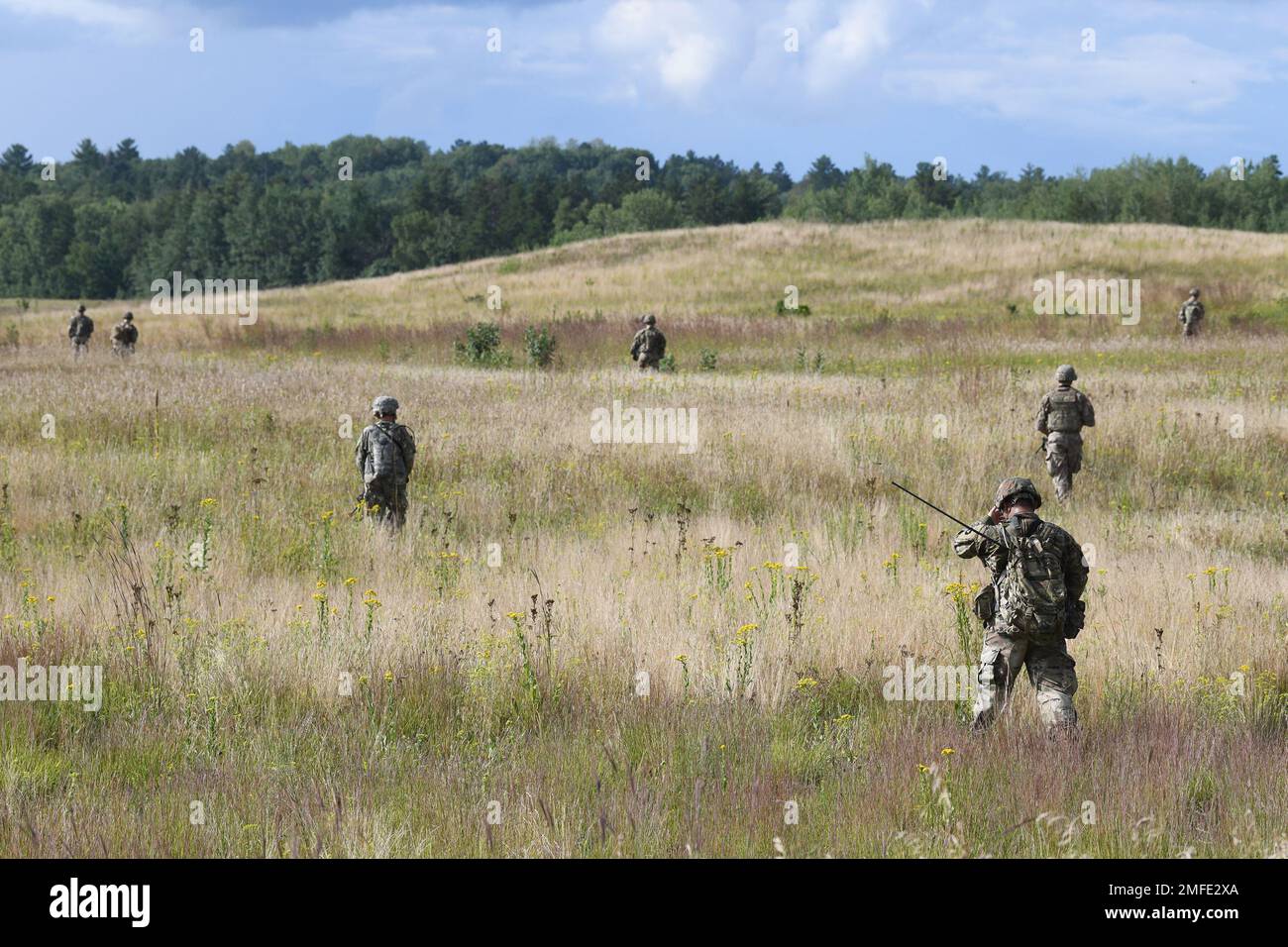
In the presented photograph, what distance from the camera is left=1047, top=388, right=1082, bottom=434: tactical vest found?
1291 cm

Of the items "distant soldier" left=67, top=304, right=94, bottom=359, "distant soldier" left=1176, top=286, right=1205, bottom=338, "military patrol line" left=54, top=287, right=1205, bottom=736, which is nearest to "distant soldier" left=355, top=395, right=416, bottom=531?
"military patrol line" left=54, top=287, right=1205, bottom=736

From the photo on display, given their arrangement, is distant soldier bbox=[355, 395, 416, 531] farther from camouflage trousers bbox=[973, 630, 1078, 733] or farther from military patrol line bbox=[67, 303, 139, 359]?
military patrol line bbox=[67, 303, 139, 359]

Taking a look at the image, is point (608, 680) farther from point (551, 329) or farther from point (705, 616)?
point (551, 329)

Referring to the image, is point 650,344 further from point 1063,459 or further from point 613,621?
point 613,621

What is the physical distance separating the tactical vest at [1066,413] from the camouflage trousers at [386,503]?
23.6 ft

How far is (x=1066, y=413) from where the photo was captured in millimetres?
12938

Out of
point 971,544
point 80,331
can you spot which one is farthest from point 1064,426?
point 80,331

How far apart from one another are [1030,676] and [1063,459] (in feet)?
25.3

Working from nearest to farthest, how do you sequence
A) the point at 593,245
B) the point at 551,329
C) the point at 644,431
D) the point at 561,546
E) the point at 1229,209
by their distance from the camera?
the point at 561,546 → the point at 644,431 → the point at 551,329 → the point at 593,245 → the point at 1229,209

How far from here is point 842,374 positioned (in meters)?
24.8

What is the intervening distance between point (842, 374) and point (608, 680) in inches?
749

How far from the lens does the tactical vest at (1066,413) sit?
12.9 metres

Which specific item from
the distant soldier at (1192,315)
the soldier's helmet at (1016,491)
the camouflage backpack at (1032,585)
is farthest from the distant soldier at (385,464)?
the distant soldier at (1192,315)
